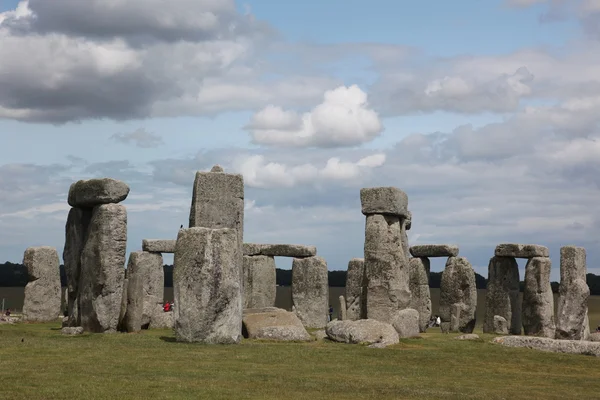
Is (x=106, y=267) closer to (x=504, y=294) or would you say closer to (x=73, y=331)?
(x=73, y=331)

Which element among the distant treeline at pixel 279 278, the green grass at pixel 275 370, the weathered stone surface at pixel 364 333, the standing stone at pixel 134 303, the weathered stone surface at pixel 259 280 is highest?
the distant treeline at pixel 279 278

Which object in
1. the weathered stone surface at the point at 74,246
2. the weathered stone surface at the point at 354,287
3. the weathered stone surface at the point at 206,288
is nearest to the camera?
the weathered stone surface at the point at 206,288

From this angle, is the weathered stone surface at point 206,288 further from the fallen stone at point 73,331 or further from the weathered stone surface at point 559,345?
the weathered stone surface at point 559,345

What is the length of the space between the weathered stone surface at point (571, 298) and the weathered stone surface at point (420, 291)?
5.71m

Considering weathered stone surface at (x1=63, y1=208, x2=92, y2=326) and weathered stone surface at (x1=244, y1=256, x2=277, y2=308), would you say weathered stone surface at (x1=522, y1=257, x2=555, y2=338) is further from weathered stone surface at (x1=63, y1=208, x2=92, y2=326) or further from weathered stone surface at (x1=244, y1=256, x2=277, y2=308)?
weathered stone surface at (x1=63, y1=208, x2=92, y2=326)

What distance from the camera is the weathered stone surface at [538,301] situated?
3122 cm

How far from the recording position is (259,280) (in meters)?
36.2

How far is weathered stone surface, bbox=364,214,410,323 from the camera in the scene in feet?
83.6

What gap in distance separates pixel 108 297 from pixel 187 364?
22.5 feet

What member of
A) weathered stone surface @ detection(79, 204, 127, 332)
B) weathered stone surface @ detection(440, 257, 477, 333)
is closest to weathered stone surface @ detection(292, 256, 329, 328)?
weathered stone surface @ detection(440, 257, 477, 333)

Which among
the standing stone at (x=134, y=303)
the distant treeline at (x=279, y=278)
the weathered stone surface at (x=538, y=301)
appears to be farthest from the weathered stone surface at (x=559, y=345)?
the distant treeline at (x=279, y=278)

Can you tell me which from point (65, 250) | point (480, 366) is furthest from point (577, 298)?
point (65, 250)

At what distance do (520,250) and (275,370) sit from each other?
17.0 metres

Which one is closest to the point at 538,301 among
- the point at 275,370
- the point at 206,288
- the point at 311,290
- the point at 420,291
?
the point at 420,291
